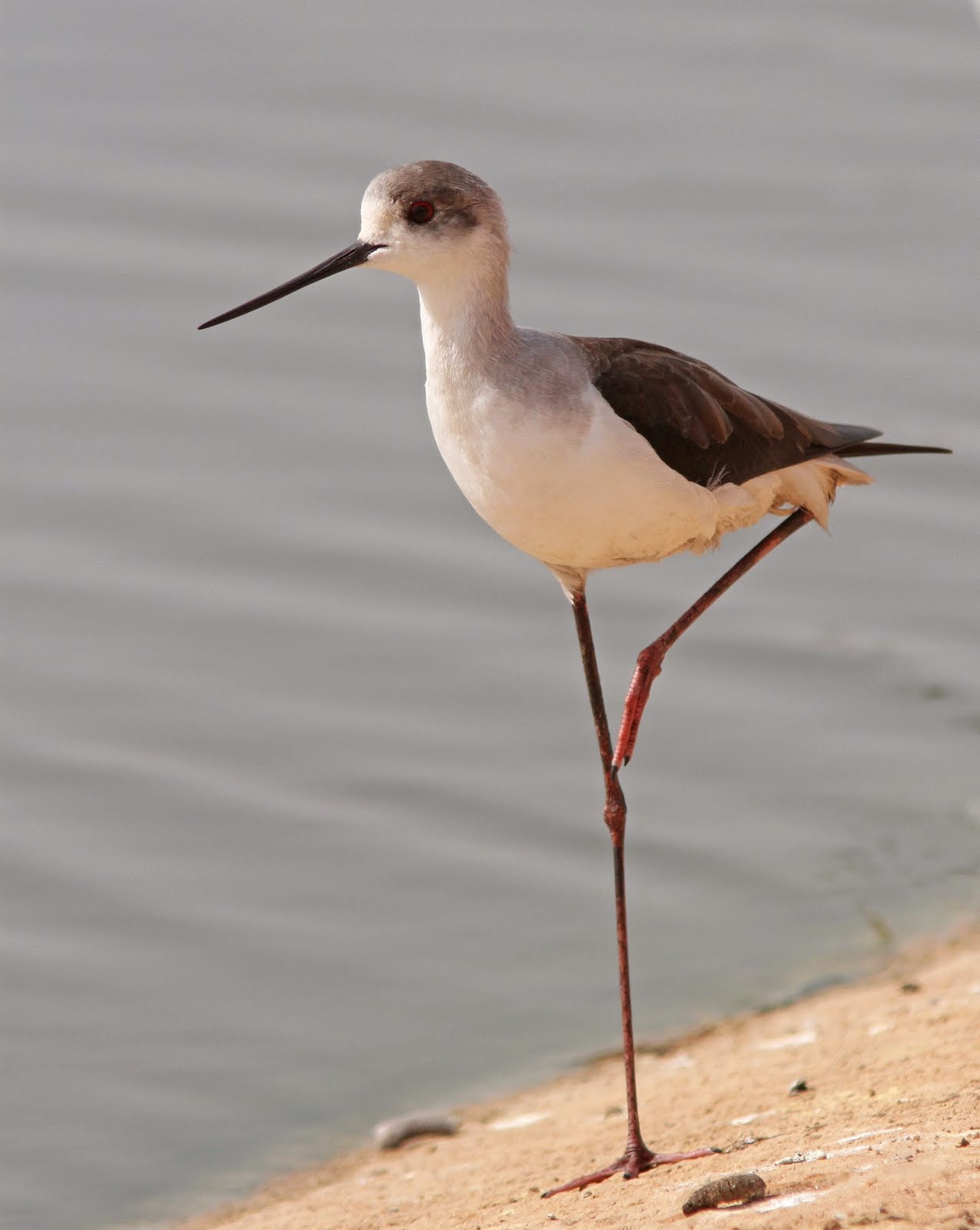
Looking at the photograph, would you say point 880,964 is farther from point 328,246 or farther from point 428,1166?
point 328,246

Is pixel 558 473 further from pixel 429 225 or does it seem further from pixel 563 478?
pixel 429 225

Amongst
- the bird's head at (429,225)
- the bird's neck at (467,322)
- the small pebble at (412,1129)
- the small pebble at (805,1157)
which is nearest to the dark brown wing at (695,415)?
the bird's neck at (467,322)

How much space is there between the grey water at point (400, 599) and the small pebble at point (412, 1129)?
0.19 m

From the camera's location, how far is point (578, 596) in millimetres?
5551

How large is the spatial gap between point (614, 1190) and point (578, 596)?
164 centimetres

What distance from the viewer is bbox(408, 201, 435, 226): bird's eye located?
5.02 meters

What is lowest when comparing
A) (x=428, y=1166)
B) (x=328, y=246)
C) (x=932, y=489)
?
(x=428, y=1166)

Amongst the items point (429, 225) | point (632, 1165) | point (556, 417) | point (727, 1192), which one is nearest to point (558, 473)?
point (556, 417)

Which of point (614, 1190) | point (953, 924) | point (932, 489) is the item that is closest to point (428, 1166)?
point (614, 1190)

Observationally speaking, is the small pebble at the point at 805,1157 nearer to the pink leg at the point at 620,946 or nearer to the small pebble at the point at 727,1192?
the small pebble at the point at 727,1192

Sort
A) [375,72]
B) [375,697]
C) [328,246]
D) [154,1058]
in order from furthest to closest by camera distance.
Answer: [375,72] < [328,246] < [375,697] < [154,1058]

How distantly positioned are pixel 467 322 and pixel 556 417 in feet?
1.21

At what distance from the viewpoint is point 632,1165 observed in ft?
17.6

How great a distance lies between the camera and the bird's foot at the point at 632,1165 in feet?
17.5
